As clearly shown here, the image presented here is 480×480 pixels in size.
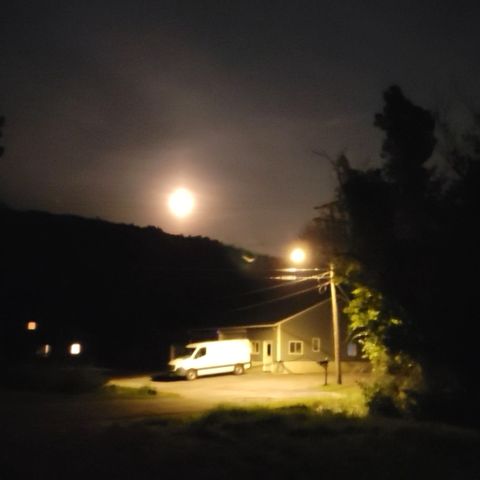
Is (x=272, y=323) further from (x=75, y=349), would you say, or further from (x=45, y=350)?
(x=45, y=350)

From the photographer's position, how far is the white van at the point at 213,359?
1759 inches

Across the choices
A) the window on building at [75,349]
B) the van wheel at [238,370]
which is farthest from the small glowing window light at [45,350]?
the van wheel at [238,370]

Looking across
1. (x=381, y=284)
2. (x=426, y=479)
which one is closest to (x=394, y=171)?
(x=381, y=284)

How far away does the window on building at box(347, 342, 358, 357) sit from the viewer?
179 feet

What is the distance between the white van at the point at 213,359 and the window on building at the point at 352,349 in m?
9.39

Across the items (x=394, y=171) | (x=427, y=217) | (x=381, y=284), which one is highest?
(x=394, y=171)

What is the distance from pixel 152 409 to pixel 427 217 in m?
11.7

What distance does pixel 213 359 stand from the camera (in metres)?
46.1

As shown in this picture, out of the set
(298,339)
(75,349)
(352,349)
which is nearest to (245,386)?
(298,339)

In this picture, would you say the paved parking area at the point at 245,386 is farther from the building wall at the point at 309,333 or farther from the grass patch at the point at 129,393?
the building wall at the point at 309,333

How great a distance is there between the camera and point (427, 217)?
25.3 m

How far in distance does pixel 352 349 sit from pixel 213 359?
13.4 meters

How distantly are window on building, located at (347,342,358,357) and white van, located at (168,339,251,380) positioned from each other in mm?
9392

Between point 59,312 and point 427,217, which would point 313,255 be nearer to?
point 427,217
